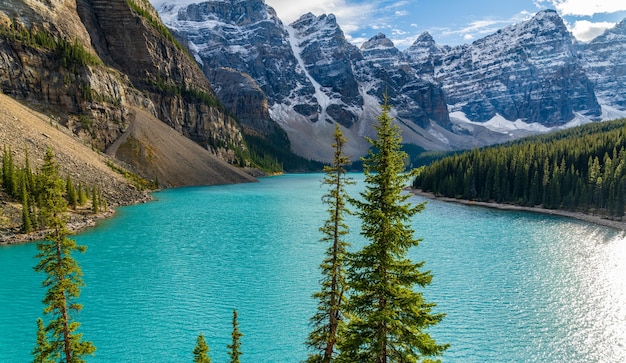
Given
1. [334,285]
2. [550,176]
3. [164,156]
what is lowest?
[334,285]

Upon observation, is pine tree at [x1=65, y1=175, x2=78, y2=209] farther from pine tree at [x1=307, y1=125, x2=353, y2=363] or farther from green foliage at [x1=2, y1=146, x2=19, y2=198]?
pine tree at [x1=307, y1=125, x2=353, y2=363]

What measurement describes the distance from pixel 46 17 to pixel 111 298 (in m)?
127

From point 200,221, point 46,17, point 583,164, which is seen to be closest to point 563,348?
point 200,221

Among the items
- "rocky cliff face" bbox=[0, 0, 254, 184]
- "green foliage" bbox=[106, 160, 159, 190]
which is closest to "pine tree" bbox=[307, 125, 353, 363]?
"green foliage" bbox=[106, 160, 159, 190]

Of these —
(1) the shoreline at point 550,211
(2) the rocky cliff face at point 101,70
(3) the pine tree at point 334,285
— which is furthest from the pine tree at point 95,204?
(1) the shoreline at point 550,211

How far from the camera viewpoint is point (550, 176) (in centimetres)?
10119

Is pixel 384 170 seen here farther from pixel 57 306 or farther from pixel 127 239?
pixel 127 239

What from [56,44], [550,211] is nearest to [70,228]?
[56,44]

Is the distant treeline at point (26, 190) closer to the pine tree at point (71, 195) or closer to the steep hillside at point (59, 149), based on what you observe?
the pine tree at point (71, 195)

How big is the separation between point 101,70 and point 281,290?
12733 centimetres

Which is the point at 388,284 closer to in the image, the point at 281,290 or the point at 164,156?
the point at 281,290

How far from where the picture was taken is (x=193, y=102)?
184 meters

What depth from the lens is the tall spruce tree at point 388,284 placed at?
530 inches

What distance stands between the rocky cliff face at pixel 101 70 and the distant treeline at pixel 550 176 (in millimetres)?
110215
